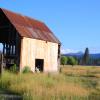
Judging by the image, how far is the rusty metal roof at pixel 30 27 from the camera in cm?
3388

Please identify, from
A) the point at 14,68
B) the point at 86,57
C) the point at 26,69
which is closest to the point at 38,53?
the point at 26,69

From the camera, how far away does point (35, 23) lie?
39438 millimetres

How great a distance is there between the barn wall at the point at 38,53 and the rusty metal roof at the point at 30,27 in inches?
20.6

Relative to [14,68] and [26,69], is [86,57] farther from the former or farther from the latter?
[14,68]

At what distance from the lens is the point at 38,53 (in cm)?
3538

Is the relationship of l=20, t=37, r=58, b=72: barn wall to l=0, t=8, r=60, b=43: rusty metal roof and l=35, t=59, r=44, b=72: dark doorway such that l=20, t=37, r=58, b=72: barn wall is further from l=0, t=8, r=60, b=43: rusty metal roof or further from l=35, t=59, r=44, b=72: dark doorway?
l=0, t=8, r=60, b=43: rusty metal roof

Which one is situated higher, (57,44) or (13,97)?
(57,44)

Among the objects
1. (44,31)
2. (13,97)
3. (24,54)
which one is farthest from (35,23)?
(13,97)

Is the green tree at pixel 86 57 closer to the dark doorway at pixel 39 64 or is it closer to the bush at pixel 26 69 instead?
the dark doorway at pixel 39 64

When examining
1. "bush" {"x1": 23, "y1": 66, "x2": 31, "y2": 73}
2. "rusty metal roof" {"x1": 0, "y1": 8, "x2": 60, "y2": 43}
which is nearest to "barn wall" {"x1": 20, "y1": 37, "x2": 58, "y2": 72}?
"bush" {"x1": 23, "y1": 66, "x2": 31, "y2": 73}

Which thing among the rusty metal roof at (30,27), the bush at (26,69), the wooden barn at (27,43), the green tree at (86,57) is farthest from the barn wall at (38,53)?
the green tree at (86,57)

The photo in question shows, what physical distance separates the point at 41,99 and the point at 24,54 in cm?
1879

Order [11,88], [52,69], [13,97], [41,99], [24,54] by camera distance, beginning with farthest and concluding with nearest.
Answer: [52,69] < [24,54] < [11,88] < [13,97] < [41,99]

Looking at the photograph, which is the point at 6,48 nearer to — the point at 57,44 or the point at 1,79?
the point at 57,44
